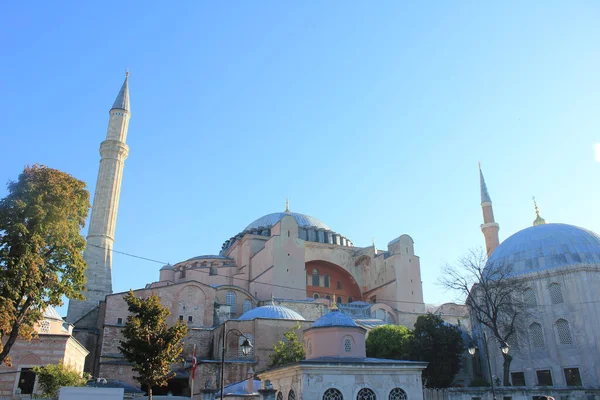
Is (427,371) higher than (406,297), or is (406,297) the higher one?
(406,297)

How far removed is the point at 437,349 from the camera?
23.2 meters

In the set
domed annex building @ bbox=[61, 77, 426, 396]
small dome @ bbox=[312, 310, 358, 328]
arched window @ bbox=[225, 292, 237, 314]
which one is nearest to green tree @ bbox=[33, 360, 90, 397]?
domed annex building @ bbox=[61, 77, 426, 396]

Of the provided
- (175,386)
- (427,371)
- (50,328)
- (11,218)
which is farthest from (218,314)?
(11,218)

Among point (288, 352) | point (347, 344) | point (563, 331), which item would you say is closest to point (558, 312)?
point (563, 331)

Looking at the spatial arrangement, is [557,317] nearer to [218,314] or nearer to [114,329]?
[218,314]

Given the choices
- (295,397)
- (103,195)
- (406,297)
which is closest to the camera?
(295,397)

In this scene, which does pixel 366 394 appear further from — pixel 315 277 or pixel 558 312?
pixel 315 277

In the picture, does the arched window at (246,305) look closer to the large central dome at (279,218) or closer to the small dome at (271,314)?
the small dome at (271,314)

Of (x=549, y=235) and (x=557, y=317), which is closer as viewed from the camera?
(x=557, y=317)

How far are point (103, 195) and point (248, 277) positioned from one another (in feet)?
34.4

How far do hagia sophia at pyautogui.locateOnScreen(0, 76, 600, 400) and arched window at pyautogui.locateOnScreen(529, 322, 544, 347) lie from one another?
4 centimetres

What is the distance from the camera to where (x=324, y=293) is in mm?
37281

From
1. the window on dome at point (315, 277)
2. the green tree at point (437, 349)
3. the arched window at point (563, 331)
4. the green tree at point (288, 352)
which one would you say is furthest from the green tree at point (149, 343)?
the window on dome at point (315, 277)

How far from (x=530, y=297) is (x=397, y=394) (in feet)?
40.8
